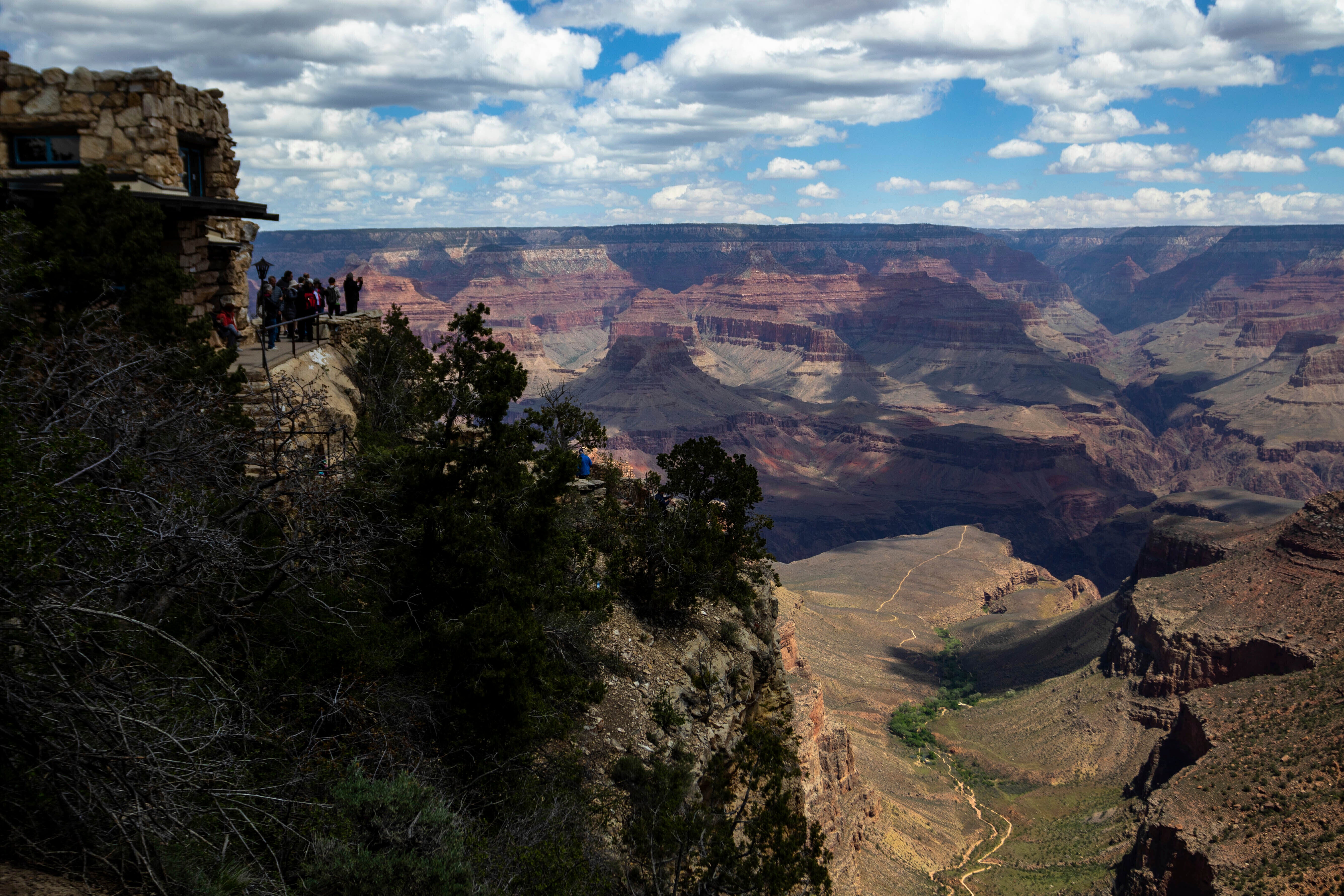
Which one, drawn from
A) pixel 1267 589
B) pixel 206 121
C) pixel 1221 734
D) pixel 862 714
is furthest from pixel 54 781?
pixel 1267 589

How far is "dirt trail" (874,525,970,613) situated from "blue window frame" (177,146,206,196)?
88.8 m

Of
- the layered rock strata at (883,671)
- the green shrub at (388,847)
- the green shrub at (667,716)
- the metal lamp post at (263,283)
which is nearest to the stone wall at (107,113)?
the metal lamp post at (263,283)

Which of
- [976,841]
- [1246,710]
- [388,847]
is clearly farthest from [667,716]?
[1246,710]

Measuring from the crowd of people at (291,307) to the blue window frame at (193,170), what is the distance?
10.1 feet

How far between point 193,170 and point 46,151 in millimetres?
4198

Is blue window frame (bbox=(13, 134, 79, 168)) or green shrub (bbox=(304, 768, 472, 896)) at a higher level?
blue window frame (bbox=(13, 134, 79, 168))

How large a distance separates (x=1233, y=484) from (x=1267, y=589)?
160307 mm

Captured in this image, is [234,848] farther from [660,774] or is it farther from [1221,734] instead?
[1221,734]

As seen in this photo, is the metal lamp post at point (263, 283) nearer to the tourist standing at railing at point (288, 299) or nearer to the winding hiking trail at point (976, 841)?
the tourist standing at railing at point (288, 299)

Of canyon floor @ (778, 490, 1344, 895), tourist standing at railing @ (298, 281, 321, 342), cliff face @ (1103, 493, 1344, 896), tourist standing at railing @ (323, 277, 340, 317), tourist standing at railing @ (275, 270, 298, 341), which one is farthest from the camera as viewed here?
canyon floor @ (778, 490, 1344, 895)

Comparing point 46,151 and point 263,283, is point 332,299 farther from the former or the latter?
point 46,151

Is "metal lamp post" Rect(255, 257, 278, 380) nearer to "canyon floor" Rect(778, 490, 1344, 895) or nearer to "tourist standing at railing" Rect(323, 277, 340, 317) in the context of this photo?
"tourist standing at railing" Rect(323, 277, 340, 317)

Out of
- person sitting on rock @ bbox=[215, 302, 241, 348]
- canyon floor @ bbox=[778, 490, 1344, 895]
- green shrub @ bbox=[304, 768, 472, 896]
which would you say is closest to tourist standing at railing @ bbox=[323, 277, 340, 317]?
person sitting on rock @ bbox=[215, 302, 241, 348]

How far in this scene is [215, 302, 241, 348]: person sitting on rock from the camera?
20.6m
